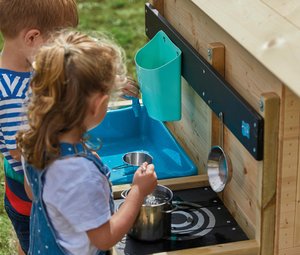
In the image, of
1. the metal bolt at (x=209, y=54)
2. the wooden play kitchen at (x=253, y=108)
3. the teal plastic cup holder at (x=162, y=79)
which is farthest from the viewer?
the teal plastic cup holder at (x=162, y=79)

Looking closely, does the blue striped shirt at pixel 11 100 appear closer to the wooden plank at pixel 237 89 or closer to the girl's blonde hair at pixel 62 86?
the girl's blonde hair at pixel 62 86

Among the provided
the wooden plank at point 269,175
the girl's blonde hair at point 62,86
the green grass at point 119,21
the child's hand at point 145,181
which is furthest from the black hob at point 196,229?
the green grass at point 119,21

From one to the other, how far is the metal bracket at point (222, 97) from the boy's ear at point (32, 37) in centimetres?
51

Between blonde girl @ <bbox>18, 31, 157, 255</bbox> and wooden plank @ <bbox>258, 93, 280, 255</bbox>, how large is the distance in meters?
0.40

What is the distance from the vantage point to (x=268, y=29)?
1.97 meters

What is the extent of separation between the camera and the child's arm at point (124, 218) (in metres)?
1.82

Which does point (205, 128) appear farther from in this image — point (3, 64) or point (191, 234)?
point (3, 64)

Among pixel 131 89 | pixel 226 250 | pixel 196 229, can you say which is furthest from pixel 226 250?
pixel 131 89

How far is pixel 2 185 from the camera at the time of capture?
3.54 m

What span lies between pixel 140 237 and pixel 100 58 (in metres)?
0.67

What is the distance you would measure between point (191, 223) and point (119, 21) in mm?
3392

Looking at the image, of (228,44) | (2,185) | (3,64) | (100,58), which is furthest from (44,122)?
(2,185)

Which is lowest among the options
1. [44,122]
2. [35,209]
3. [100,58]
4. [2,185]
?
[2,185]

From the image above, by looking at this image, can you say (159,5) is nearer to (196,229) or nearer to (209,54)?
(209,54)
